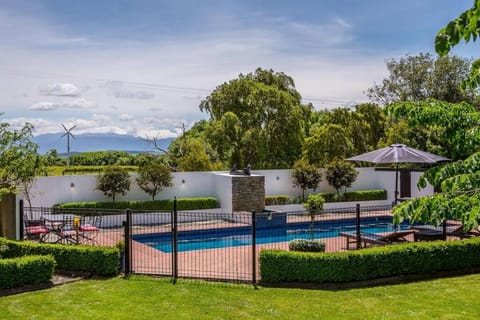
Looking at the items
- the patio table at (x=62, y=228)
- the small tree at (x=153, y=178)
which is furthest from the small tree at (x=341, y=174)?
the patio table at (x=62, y=228)

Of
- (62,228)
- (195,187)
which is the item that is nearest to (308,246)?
(62,228)

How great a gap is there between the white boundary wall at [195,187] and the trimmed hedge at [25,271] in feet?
30.3

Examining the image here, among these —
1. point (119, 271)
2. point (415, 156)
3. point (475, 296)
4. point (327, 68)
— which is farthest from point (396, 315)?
point (327, 68)

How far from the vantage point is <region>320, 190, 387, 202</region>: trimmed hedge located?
900 inches

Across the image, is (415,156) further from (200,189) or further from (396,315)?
(200,189)

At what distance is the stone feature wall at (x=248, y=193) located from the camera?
20.5 meters

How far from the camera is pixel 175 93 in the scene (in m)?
30.3

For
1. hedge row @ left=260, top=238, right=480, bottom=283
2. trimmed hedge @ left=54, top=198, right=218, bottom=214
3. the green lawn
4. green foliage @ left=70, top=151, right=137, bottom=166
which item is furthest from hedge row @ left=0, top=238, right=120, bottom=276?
green foliage @ left=70, top=151, right=137, bottom=166

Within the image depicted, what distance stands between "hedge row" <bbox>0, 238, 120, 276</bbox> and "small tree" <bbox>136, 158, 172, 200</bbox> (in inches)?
360

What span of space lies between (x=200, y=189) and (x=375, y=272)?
12.8m

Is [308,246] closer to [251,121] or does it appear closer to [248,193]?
[248,193]

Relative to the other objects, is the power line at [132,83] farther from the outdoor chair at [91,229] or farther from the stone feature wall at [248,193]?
the stone feature wall at [248,193]

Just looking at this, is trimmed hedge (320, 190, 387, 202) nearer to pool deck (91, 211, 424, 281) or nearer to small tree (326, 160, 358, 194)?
small tree (326, 160, 358, 194)

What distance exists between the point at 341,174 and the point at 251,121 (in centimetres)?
1306
